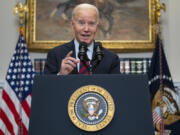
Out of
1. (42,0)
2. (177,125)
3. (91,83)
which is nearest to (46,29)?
(42,0)

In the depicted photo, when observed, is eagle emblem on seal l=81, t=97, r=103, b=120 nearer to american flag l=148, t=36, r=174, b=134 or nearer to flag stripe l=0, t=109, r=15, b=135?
flag stripe l=0, t=109, r=15, b=135

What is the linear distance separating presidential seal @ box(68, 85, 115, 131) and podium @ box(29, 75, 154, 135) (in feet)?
0.09

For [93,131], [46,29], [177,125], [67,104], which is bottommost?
[177,125]

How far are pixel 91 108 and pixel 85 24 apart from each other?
119 cm

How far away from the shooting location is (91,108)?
5.64 feet

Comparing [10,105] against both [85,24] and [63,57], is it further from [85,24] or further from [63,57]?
[85,24]

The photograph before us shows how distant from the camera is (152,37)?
5.59 m

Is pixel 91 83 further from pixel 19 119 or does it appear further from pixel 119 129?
pixel 19 119

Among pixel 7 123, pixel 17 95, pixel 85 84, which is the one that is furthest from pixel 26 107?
pixel 85 84

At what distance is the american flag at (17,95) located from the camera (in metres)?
4.75

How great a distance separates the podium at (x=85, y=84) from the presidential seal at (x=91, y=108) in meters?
0.03

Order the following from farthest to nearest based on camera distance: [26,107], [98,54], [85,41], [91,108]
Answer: [26,107] → [85,41] → [98,54] → [91,108]

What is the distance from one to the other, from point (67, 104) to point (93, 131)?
0.22 metres

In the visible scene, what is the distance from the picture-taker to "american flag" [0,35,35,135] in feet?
15.6
